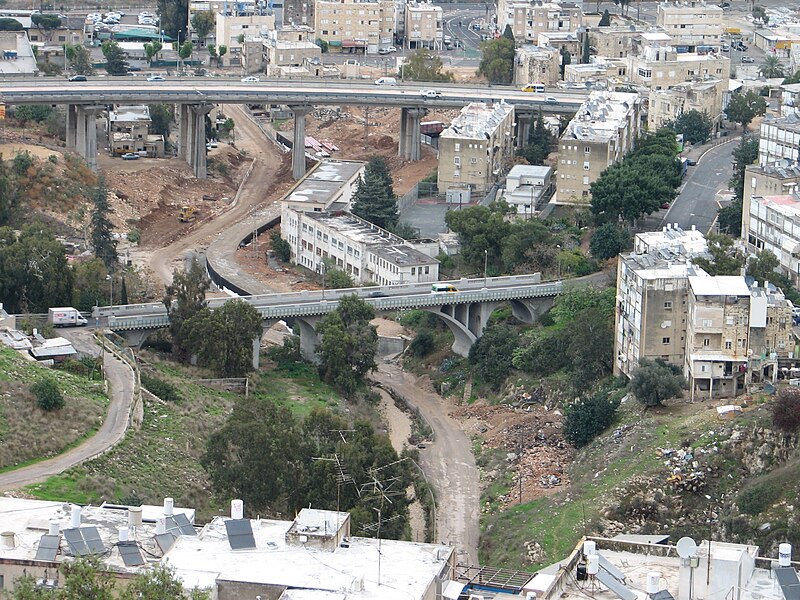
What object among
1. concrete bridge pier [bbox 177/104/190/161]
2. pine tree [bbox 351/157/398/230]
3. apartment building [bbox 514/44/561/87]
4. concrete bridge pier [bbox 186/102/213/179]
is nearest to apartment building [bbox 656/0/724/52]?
apartment building [bbox 514/44/561/87]

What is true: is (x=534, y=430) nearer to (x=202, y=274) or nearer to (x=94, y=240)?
(x=202, y=274)

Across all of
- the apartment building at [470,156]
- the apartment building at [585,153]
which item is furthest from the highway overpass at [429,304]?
the apartment building at [470,156]

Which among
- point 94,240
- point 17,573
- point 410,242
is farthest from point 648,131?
point 17,573

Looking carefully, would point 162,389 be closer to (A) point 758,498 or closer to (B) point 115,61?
(A) point 758,498

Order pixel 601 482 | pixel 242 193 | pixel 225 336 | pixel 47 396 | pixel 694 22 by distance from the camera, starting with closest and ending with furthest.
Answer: pixel 601 482
pixel 47 396
pixel 225 336
pixel 242 193
pixel 694 22

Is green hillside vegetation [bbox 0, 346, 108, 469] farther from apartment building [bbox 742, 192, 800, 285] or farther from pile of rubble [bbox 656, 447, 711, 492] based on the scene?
apartment building [bbox 742, 192, 800, 285]

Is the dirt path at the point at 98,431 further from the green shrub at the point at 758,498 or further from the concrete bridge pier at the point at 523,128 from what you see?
the concrete bridge pier at the point at 523,128

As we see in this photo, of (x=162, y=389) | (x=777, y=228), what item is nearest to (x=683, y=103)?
(x=777, y=228)
